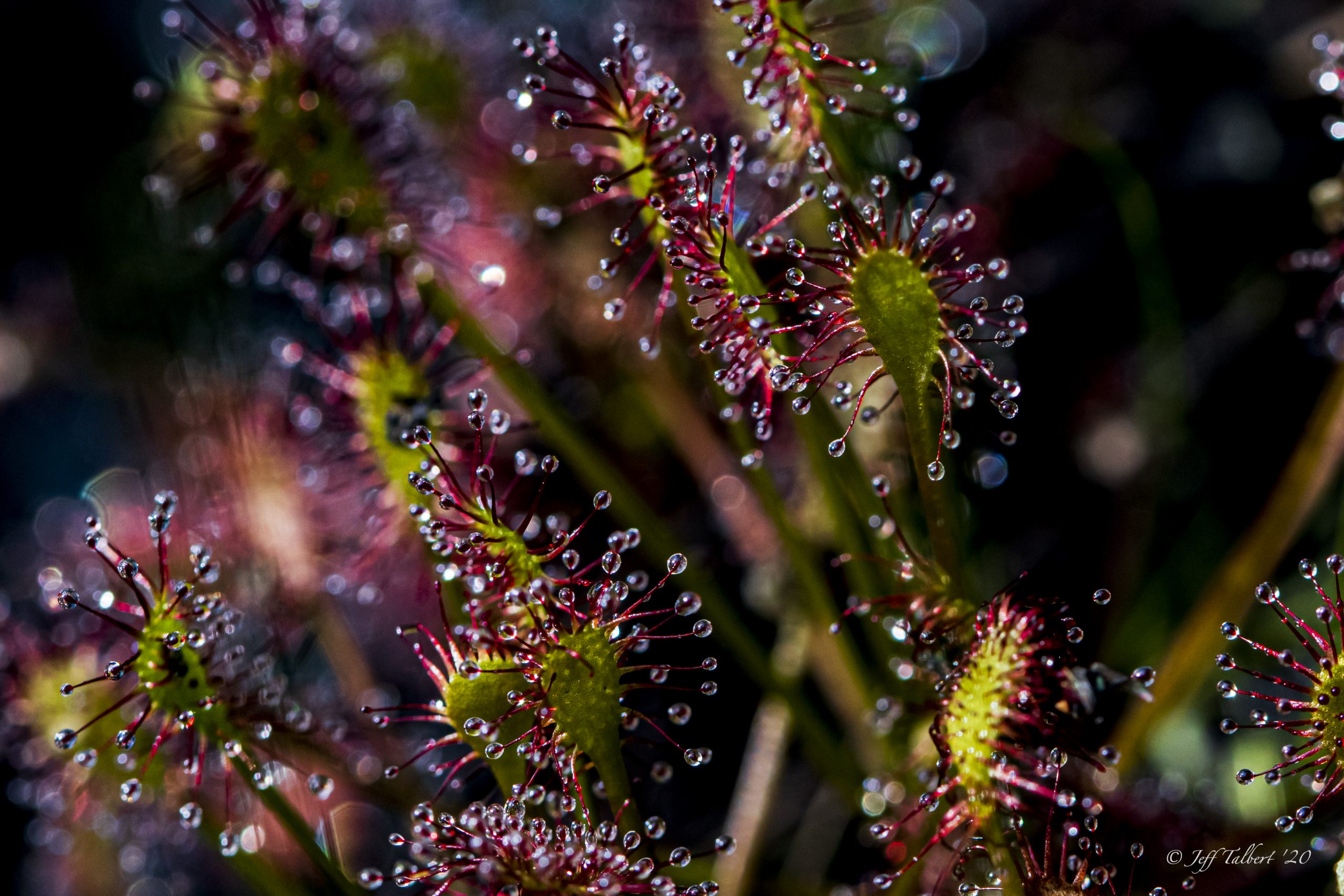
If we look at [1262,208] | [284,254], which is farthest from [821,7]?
[284,254]

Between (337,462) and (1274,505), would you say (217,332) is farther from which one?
(1274,505)

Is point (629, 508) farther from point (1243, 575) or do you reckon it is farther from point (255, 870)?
point (1243, 575)

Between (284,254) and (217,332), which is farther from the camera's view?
(217,332)

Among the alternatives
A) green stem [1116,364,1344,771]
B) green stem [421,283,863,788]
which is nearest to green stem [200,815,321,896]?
green stem [421,283,863,788]

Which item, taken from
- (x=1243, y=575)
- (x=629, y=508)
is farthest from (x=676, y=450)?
(x=1243, y=575)

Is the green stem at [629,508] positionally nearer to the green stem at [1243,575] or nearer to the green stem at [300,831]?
the green stem at [1243,575]

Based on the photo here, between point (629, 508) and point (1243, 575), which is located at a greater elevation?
point (629, 508)

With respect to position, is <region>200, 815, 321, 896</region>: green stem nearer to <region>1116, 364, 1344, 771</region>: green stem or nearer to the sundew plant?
the sundew plant
